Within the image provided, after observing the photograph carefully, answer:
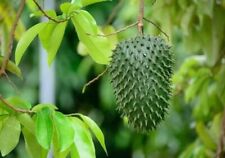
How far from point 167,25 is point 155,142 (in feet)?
5.63

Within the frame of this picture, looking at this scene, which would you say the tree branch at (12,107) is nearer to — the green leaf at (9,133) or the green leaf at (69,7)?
the green leaf at (9,133)

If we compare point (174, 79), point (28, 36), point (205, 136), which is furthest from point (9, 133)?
point (174, 79)

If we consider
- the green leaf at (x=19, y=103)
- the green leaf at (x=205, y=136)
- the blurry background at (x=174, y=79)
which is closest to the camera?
the green leaf at (x=19, y=103)

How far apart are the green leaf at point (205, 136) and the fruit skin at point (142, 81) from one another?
0.79 metres

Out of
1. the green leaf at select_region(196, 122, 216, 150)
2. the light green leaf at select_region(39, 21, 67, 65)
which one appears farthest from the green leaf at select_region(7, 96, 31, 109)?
the green leaf at select_region(196, 122, 216, 150)

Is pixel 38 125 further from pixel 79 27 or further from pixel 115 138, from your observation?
pixel 115 138

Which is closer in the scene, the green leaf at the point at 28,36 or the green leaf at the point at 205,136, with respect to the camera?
the green leaf at the point at 28,36

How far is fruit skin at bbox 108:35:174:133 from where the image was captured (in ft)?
4.04

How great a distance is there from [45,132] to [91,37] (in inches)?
9.6

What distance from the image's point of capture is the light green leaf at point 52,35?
134 cm

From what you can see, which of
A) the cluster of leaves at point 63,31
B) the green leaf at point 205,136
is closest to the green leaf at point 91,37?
the cluster of leaves at point 63,31

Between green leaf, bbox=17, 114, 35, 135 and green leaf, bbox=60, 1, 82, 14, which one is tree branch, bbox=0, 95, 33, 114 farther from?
green leaf, bbox=60, 1, 82, 14

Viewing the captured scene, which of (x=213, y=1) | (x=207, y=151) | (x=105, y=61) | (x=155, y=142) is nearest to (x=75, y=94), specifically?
(x=155, y=142)

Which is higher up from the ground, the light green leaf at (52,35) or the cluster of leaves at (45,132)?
the light green leaf at (52,35)
